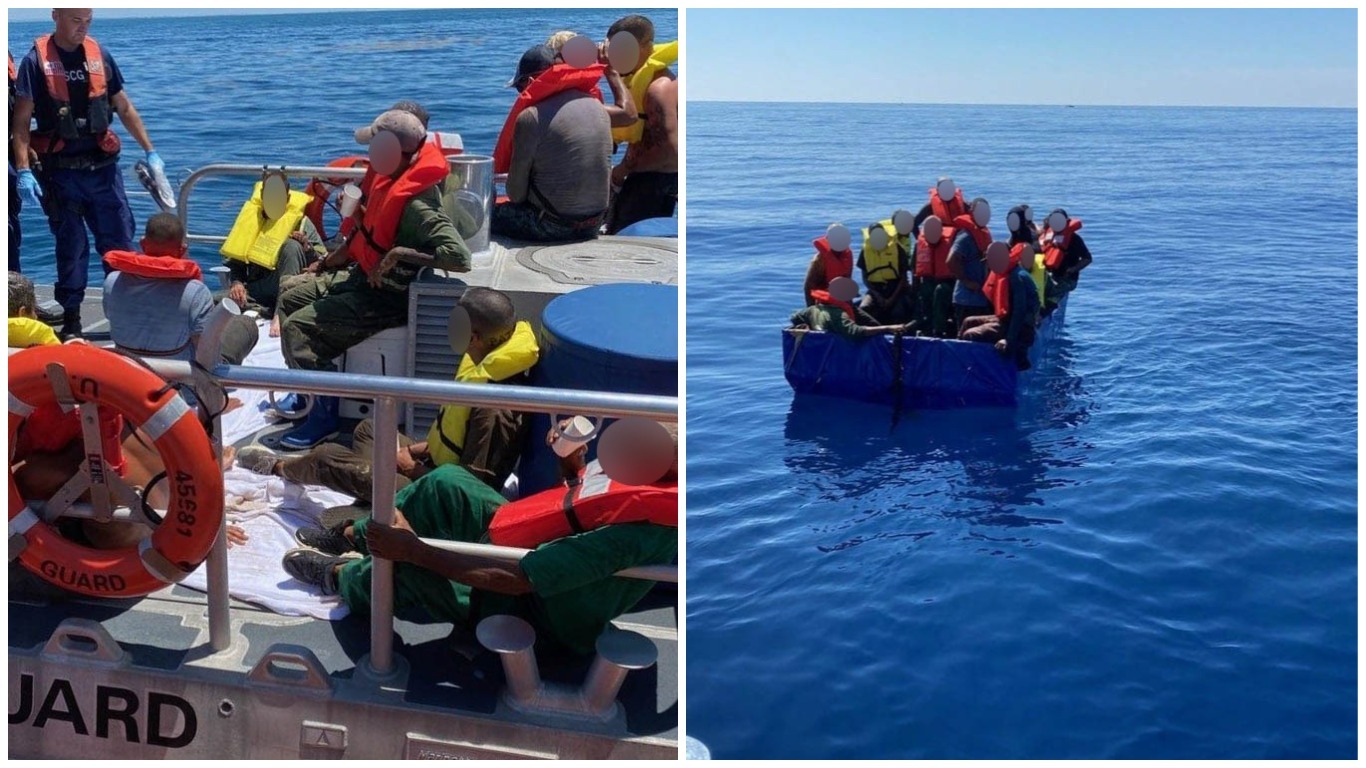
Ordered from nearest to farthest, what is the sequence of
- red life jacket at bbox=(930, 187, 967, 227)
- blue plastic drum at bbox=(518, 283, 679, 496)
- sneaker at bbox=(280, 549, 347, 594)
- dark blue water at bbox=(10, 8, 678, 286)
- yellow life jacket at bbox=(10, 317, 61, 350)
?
1. blue plastic drum at bbox=(518, 283, 679, 496)
2. sneaker at bbox=(280, 549, 347, 594)
3. yellow life jacket at bbox=(10, 317, 61, 350)
4. red life jacket at bbox=(930, 187, 967, 227)
5. dark blue water at bbox=(10, 8, 678, 286)

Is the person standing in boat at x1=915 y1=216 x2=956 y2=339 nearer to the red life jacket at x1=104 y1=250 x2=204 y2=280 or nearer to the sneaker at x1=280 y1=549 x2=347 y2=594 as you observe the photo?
the red life jacket at x1=104 y1=250 x2=204 y2=280

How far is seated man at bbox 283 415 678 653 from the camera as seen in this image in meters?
2.75

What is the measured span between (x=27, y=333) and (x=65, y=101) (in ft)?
6.82

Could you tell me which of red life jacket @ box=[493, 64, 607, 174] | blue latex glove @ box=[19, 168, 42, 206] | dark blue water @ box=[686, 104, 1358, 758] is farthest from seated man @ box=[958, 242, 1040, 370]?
blue latex glove @ box=[19, 168, 42, 206]

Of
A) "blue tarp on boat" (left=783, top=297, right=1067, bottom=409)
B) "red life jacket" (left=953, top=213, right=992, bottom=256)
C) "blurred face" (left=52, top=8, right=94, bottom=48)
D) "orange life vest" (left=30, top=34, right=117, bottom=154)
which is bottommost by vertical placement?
"blue tarp on boat" (left=783, top=297, right=1067, bottom=409)

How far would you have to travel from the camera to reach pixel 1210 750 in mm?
6625

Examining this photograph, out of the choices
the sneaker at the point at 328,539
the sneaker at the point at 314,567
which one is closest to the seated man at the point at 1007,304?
the sneaker at the point at 328,539

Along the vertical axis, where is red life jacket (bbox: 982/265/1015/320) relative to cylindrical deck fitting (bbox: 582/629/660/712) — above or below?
below

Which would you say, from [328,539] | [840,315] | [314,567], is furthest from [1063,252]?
[314,567]

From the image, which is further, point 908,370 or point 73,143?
point 908,370

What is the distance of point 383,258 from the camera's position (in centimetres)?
465

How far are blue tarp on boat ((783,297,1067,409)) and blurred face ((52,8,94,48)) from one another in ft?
25.3

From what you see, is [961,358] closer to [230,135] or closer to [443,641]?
[443,641]

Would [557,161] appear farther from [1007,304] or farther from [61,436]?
[1007,304]
